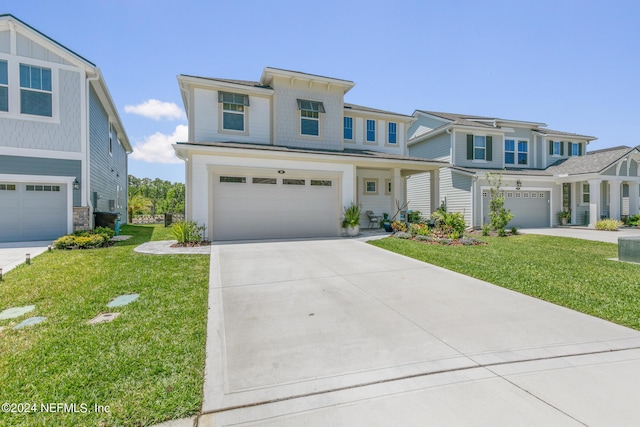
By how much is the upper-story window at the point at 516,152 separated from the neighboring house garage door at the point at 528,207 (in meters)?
2.70

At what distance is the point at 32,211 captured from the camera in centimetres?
1048

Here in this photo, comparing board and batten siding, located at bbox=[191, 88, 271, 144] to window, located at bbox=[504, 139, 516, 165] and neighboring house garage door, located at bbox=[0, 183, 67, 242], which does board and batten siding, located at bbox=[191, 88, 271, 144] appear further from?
window, located at bbox=[504, 139, 516, 165]

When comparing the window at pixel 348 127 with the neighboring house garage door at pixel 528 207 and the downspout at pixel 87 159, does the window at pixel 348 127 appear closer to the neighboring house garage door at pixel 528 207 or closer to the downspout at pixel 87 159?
the neighboring house garage door at pixel 528 207

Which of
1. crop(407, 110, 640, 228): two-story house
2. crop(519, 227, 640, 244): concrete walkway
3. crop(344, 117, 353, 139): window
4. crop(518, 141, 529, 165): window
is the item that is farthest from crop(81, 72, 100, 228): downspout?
crop(518, 141, 529, 165): window

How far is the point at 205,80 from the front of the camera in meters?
12.0

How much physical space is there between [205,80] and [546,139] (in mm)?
21975

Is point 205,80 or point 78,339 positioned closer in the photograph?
point 78,339

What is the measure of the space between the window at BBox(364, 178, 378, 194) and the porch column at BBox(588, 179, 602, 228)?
12576mm

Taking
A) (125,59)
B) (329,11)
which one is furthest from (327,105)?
(125,59)

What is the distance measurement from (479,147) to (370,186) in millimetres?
7652

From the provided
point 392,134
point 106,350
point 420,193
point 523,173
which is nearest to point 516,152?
point 523,173

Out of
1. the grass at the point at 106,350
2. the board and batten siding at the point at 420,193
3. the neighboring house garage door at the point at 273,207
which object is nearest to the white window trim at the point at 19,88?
the neighboring house garage door at the point at 273,207

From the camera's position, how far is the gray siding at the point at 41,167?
996cm

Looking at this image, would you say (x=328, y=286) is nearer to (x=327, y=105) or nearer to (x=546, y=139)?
(x=327, y=105)
